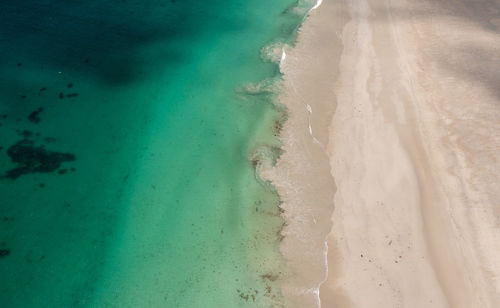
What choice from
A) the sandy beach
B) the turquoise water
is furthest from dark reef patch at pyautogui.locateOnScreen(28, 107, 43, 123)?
the sandy beach

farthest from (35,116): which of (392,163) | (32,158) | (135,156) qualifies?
(392,163)

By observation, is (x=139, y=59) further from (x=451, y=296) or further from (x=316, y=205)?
(x=451, y=296)

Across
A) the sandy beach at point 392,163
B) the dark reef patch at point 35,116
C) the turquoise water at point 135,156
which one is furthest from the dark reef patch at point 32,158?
the sandy beach at point 392,163

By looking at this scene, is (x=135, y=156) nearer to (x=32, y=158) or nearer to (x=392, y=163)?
(x=32, y=158)

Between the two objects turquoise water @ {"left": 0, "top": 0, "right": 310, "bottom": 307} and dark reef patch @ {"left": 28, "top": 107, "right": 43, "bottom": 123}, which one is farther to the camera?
dark reef patch @ {"left": 28, "top": 107, "right": 43, "bottom": 123}

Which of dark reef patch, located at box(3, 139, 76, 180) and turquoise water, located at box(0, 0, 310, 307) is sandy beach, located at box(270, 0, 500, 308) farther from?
dark reef patch, located at box(3, 139, 76, 180)

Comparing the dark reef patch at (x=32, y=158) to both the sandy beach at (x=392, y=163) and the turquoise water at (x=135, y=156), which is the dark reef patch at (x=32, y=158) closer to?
the turquoise water at (x=135, y=156)

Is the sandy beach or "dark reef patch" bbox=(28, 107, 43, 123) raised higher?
"dark reef patch" bbox=(28, 107, 43, 123)
